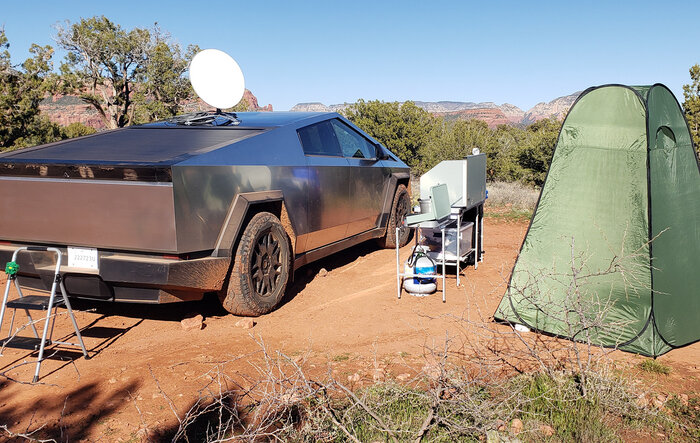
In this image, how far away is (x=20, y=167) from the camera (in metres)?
4.30

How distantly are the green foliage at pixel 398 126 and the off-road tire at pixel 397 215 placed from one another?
55.4 feet

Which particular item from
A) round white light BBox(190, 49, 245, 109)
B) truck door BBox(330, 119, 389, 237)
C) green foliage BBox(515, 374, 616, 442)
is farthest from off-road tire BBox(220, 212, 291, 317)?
green foliage BBox(515, 374, 616, 442)

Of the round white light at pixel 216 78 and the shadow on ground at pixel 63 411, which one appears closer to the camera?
the shadow on ground at pixel 63 411

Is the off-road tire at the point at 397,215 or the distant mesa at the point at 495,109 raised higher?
the distant mesa at the point at 495,109

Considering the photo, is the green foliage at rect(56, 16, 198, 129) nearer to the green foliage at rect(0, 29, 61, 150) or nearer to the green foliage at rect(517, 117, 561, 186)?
the green foliage at rect(0, 29, 61, 150)

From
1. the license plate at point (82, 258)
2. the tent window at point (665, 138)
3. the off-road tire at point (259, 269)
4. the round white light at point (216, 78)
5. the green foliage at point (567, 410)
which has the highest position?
the round white light at point (216, 78)

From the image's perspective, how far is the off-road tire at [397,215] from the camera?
7855mm

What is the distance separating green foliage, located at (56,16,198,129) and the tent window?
31.7 meters

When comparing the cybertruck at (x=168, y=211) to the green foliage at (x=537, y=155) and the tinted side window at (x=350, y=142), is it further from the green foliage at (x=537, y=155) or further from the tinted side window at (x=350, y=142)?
the green foliage at (x=537, y=155)

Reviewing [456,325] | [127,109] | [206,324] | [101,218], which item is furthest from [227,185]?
[127,109]

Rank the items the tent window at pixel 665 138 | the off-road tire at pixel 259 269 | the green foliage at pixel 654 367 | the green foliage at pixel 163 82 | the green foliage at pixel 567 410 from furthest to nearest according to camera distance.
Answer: the green foliage at pixel 163 82 → the off-road tire at pixel 259 269 → the tent window at pixel 665 138 → the green foliage at pixel 654 367 → the green foliage at pixel 567 410

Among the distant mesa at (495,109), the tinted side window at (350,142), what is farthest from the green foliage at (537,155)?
the distant mesa at (495,109)

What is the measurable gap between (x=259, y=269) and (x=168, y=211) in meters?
1.21

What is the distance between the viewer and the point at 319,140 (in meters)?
6.07
